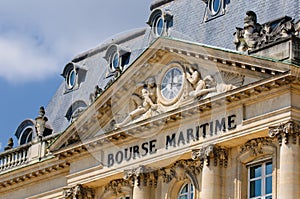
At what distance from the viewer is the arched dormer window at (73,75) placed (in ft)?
213

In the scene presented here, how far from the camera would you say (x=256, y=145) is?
49344 millimetres

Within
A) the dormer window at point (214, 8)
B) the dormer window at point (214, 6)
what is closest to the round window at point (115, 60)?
the dormer window at point (214, 8)

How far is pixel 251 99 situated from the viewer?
49312 millimetres

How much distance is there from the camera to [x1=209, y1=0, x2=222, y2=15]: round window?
187 feet

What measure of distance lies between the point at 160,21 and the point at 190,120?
31.8ft

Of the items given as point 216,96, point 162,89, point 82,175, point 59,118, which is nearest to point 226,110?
point 216,96

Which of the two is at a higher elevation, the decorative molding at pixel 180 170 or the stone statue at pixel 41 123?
the stone statue at pixel 41 123

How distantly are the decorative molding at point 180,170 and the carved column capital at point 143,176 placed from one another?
1.20 feet

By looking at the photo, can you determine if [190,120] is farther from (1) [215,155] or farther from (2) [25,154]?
(2) [25,154]

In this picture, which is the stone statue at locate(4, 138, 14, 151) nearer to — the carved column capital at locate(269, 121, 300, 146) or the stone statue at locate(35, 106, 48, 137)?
the stone statue at locate(35, 106, 48, 137)

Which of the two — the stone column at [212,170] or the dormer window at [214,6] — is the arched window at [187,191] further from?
the dormer window at [214,6]

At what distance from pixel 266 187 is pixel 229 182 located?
1.77m

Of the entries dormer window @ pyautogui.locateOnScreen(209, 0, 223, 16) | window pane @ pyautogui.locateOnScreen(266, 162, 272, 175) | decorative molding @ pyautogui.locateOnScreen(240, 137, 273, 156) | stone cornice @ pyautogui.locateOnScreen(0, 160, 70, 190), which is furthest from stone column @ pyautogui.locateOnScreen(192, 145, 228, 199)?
stone cornice @ pyautogui.locateOnScreen(0, 160, 70, 190)

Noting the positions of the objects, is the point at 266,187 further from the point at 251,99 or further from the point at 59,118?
the point at 59,118
